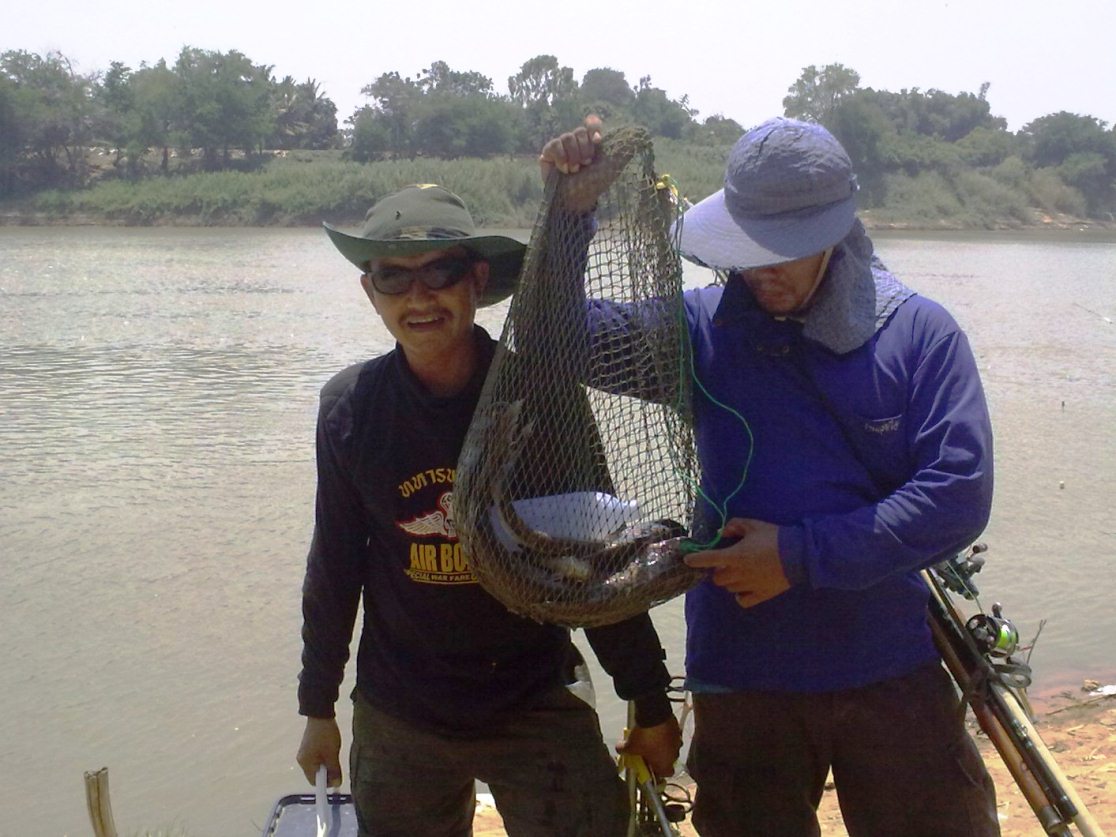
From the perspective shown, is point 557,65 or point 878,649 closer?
point 878,649

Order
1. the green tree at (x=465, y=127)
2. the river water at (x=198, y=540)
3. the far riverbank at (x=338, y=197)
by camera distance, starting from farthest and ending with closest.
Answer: the green tree at (x=465, y=127)
the far riverbank at (x=338, y=197)
the river water at (x=198, y=540)

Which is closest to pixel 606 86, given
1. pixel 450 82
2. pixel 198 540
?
pixel 450 82

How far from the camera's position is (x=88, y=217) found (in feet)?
172

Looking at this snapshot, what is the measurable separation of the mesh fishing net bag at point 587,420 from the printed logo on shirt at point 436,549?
17cm

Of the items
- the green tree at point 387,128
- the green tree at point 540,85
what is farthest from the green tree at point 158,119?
the green tree at point 540,85

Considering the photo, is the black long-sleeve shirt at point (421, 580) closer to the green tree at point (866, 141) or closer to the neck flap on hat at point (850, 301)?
the neck flap on hat at point (850, 301)

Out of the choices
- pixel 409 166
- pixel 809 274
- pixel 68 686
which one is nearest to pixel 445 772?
pixel 809 274

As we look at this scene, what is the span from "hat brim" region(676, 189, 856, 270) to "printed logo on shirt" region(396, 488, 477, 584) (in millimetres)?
645

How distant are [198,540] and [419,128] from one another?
56.5 meters

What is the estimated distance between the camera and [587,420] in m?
2.47

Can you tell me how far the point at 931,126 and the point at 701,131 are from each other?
2722cm

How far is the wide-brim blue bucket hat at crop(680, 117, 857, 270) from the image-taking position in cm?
231

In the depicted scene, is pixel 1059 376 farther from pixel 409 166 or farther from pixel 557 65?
pixel 557 65

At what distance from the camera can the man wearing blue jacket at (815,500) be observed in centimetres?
225
